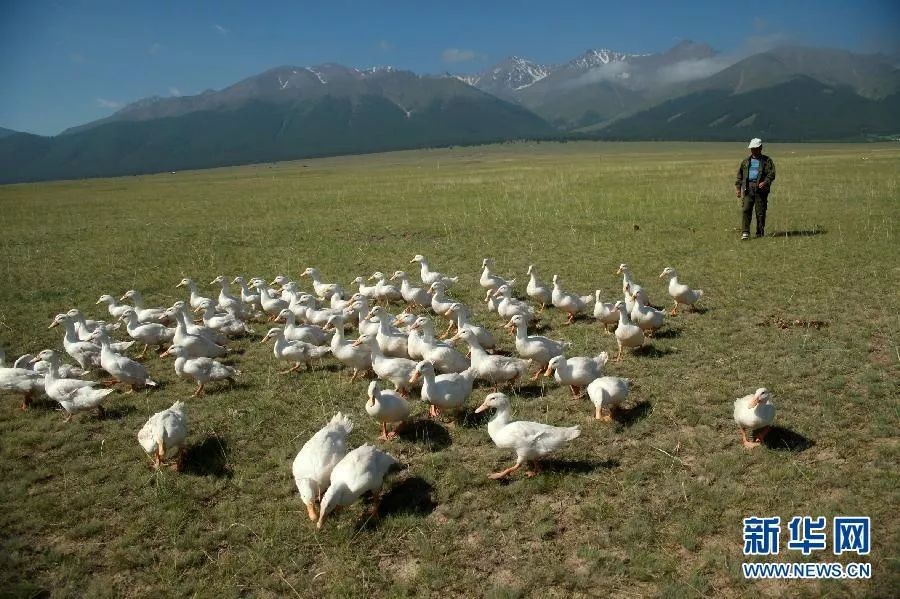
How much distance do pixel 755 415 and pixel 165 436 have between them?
6899 millimetres

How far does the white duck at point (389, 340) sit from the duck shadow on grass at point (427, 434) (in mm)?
2023

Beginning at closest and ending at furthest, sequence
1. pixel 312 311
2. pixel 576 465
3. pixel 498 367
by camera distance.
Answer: pixel 576 465, pixel 498 367, pixel 312 311

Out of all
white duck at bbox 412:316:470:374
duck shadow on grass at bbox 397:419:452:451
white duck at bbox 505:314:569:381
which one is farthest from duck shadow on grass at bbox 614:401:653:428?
white duck at bbox 412:316:470:374

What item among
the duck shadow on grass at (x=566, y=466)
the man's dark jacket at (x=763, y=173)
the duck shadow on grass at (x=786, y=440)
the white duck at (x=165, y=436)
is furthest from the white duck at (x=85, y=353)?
the man's dark jacket at (x=763, y=173)

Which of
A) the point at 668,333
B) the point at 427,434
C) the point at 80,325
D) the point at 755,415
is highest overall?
the point at 80,325

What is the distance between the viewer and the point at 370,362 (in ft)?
30.8

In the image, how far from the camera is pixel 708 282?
14.1 meters

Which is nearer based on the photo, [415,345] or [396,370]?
[396,370]

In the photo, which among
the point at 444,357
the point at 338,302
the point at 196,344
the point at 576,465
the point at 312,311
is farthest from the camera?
the point at 338,302

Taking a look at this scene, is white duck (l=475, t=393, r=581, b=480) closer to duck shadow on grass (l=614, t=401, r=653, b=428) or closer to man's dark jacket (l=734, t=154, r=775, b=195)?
duck shadow on grass (l=614, t=401, r=653, b=428)

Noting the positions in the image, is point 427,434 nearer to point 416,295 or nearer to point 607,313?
point 607,313

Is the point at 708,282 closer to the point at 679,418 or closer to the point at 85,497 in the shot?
the point at 679,418

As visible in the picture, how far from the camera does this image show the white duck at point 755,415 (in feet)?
21.4

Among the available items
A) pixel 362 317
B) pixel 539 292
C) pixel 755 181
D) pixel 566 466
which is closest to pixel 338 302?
pixel 362 317
